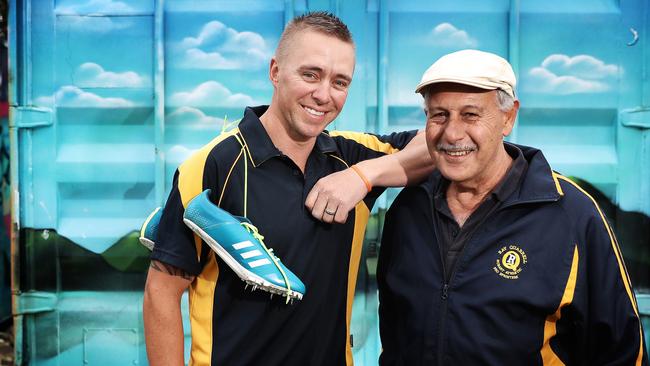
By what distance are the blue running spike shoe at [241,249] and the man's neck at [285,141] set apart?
0.34 m

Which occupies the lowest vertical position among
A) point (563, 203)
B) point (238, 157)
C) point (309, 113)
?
point (563, 203)

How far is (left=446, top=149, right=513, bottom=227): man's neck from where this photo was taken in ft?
5.77

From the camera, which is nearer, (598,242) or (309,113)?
(598,242)

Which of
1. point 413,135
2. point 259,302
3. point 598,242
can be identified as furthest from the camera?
point 413,135

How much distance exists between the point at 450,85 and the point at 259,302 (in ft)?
2.70

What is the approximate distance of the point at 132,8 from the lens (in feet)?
9.19

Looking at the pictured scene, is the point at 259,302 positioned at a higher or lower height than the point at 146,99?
lower

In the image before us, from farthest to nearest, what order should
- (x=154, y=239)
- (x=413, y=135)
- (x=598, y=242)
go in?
1. (x=413, y=135)
2. (x=154, y=239)
3. (x=598, y=242)

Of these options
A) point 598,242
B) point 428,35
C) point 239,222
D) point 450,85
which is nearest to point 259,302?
point 239,222

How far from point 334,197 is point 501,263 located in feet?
1.63

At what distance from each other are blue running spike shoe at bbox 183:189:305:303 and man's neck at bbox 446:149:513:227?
0.55m

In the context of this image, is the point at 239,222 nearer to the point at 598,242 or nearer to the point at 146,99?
the point at 598,242

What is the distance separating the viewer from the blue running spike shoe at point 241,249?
1531 millimetres

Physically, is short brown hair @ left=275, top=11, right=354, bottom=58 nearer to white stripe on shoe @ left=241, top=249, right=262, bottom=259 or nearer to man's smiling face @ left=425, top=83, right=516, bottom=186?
man's smiling face @ left=425, top=83, right=516, bottom=186
